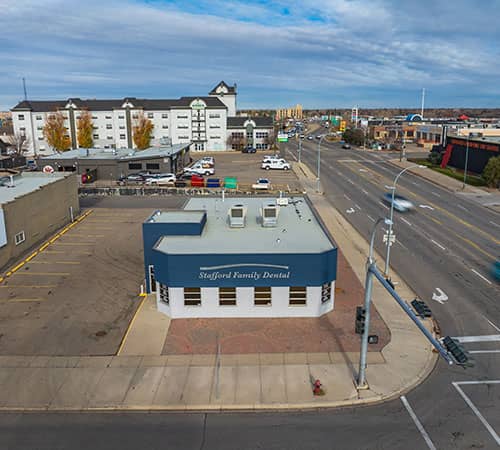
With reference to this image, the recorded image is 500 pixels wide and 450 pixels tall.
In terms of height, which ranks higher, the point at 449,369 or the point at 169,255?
the point at 169,255

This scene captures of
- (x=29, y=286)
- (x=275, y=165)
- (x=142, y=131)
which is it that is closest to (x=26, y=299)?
(x=29, y=286)

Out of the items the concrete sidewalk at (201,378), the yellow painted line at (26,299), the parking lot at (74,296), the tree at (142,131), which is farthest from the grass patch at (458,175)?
the tree at (142,131)

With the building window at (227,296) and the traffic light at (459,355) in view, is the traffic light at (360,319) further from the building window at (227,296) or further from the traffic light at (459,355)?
the building window at (227,296)

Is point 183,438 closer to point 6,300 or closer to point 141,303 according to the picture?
point 141,303

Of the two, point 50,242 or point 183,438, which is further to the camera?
point 50,242

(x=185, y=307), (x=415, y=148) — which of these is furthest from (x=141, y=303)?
(x=415, y=148)

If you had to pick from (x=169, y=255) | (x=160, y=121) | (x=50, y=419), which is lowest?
(x=50, y=419)

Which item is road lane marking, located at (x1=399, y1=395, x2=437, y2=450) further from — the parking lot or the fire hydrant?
the parking lot
